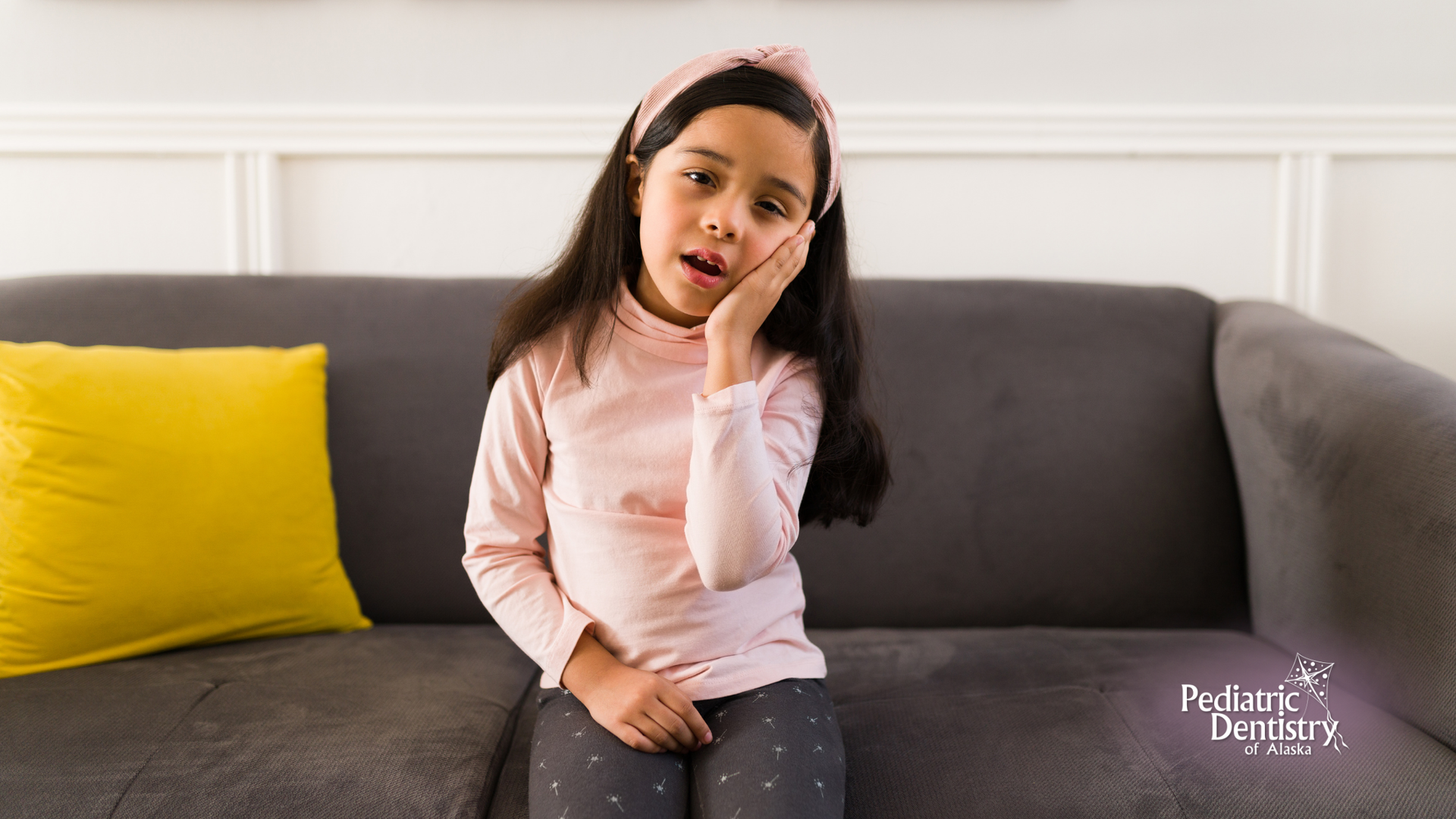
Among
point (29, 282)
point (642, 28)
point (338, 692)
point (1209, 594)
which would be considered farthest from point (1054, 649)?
point (29, 282)

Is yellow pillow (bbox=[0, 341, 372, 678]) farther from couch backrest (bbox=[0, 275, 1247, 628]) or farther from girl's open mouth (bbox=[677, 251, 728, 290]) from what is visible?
girl's open mouth (bbox=[677, 251, 728, 290])

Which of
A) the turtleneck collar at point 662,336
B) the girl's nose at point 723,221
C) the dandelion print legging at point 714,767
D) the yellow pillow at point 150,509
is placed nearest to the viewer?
the dandelion print legging at point 714,767

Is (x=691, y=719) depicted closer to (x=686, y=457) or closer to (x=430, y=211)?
(x=686, y=457)

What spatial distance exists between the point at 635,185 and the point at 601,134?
694mm

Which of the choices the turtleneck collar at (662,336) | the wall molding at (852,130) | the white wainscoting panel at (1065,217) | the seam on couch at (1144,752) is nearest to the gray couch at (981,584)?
the seam on couch at (1144,752)

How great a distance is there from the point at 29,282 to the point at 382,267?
526 millimetres

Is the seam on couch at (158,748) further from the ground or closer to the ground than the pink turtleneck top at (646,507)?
closer to the ground

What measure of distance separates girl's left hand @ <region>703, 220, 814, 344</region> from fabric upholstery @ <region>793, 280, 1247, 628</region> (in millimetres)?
409

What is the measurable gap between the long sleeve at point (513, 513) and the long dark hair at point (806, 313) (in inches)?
2.0

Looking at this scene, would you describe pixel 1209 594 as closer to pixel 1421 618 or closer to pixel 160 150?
pixel 1421 618

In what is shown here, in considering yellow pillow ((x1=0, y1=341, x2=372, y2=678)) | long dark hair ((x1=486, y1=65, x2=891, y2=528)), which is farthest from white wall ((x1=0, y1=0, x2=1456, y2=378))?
long dark hair ((x1=486, y1=65, x2=891, y2=528))

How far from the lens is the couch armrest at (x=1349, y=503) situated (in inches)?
39.7

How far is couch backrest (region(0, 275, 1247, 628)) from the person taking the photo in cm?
134

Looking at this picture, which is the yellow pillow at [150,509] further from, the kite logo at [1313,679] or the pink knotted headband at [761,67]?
the kite logo at [1313,679]
